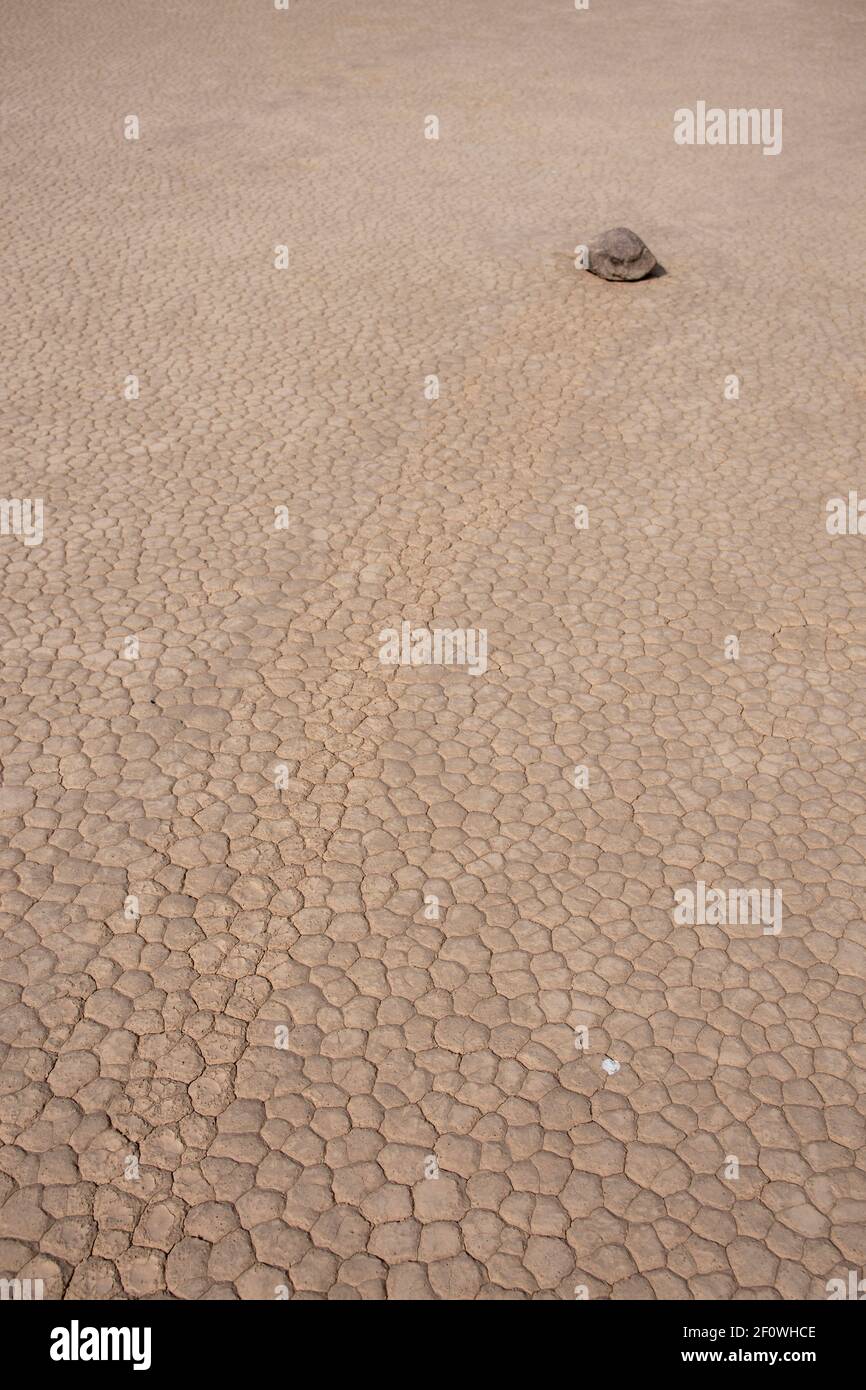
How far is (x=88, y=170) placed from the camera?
1330 cm

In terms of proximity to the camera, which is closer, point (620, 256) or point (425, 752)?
point (425, 752)

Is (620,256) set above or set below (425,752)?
above

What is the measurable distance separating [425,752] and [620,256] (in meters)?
6.99

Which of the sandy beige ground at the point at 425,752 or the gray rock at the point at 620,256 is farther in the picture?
the gray rock at the point at 620,256

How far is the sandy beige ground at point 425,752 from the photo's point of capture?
4.11m

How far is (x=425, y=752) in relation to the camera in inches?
235

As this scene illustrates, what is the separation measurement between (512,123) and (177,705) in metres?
12.2

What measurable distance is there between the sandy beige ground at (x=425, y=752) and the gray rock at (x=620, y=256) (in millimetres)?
243
